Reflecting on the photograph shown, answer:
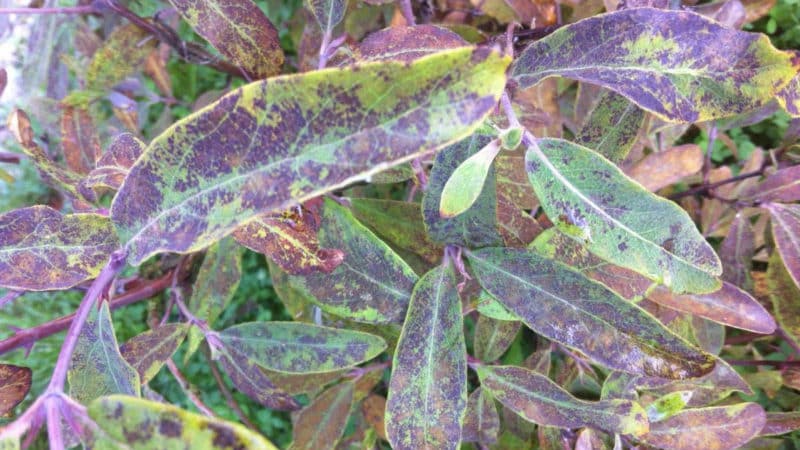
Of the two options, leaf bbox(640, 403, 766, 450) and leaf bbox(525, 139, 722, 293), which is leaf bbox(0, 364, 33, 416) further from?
leaf bbox(640, 403, 766, 450)

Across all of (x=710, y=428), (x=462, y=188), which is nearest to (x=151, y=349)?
(x=462, y=188)

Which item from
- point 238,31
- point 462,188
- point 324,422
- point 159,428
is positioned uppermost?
point 238,31

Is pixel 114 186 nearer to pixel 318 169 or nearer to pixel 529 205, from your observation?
pixel 318 169

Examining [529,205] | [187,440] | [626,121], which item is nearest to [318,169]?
[187,440]

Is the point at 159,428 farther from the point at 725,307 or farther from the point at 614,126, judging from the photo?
the point at 725,307

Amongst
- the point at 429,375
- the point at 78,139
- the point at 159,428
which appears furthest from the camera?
the point at 78,139

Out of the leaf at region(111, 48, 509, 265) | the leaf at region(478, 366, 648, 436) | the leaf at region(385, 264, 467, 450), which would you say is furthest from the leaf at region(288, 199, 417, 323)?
the leaf at region(111, 48, 509, 265)
